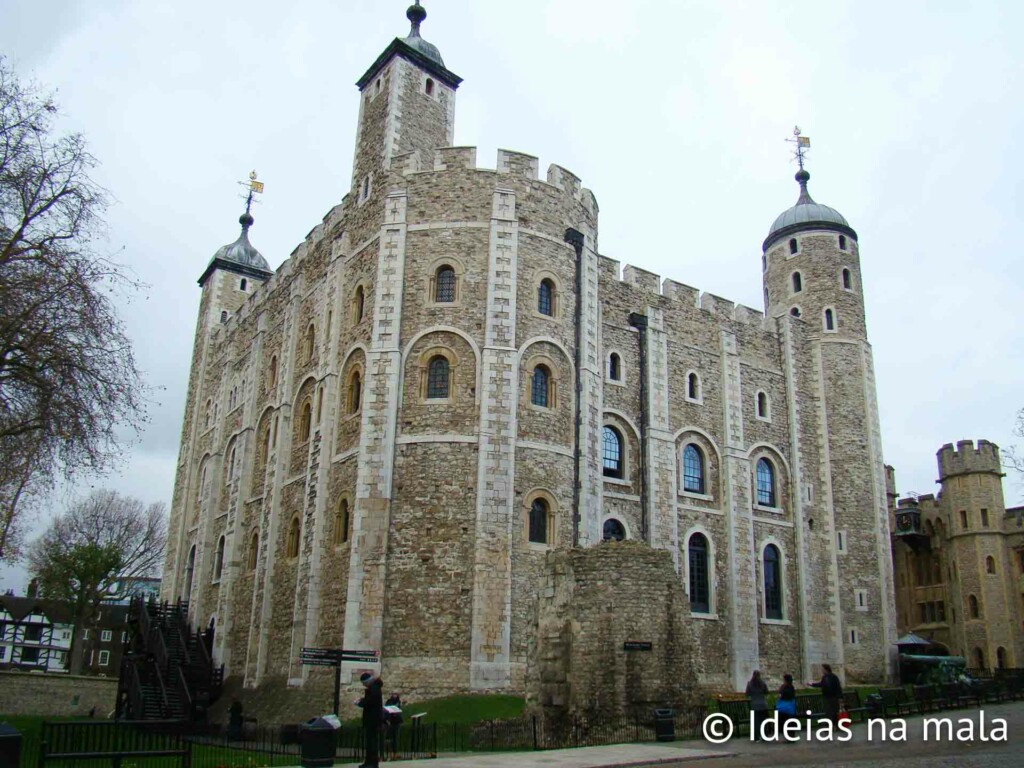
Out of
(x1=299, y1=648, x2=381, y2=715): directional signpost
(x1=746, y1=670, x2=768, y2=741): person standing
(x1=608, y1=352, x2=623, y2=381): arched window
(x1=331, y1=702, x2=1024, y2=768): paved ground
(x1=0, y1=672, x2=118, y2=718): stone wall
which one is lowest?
(x1=0, y1=672, x2=118, y2=718): stone wall

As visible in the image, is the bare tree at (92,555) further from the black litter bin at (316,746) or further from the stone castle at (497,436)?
the black litter bin at (316,746)

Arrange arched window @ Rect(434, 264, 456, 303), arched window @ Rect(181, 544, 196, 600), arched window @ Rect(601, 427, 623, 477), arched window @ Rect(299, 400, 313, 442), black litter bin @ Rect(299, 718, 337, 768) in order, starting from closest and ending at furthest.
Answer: black litter bin @ Rect(299, 718, 337, 768), arched window @ Rect(434, 264, 456, 303), arched window @ Rect(299, 400, 313, 442), arched window @ Rect(601, 427, 623, 477), arched window @ Rect(181, 544, 196, 600)

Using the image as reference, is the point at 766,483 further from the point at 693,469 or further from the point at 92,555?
the point at 92,555

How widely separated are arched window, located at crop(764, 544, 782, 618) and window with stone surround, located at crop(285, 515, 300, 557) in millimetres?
15388

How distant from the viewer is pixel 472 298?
23609mm

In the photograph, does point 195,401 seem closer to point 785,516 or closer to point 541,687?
point 785,516

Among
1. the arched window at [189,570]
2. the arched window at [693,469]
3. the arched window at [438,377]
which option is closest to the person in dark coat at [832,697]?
the arched window at [438,377]

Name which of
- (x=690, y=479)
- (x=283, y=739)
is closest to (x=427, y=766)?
(x=283, y=739)

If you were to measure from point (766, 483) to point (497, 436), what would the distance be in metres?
13.8

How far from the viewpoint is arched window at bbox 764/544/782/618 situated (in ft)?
101

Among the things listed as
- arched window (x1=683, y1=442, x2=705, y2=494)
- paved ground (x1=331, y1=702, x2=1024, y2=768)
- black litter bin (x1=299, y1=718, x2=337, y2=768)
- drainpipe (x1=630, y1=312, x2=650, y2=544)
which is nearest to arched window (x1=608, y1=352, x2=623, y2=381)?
drainpipe (x1=630, y1=312, x2=650, y2=544)

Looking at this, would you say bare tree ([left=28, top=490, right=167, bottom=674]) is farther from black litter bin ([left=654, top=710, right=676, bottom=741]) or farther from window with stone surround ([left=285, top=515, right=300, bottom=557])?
black litter bin ([left=654, top=710, right=676, bottom=741])

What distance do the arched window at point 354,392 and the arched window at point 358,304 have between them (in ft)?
5.24

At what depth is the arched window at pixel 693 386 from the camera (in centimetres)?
3078
